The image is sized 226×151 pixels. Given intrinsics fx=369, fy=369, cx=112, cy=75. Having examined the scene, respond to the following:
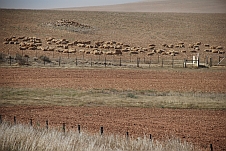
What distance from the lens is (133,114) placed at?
19.5 meters

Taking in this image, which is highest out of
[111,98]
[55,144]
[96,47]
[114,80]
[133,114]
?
[96,47]

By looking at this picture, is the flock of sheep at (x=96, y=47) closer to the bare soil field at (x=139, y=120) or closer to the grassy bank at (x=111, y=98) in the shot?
the grassy bank at (x=111, y=98)

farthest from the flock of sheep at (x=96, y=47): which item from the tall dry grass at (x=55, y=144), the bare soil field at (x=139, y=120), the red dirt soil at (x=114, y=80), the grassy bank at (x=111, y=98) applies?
the tall dry grass at (x=55, y=144)

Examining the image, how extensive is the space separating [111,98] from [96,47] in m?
41.8

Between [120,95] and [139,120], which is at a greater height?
[120,95]

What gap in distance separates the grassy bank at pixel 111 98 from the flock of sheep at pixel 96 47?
3193 centimetres

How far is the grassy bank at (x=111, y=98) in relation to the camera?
22.4m

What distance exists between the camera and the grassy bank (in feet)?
73.6

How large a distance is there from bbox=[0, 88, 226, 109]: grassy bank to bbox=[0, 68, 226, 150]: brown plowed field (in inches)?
58.9

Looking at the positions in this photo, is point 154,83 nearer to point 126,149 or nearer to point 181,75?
point 181,75

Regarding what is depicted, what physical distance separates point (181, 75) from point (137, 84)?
8703 millimetres

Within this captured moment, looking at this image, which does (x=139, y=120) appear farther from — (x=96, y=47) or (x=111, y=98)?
(x=96, y=47)

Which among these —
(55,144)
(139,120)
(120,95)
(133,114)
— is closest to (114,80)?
(120,95)

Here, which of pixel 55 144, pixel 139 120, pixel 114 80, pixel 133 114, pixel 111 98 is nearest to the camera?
pixel 55 144
